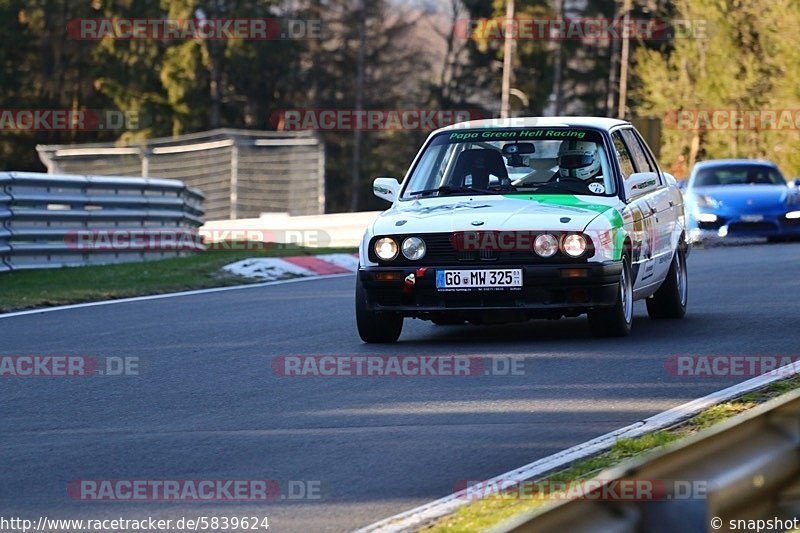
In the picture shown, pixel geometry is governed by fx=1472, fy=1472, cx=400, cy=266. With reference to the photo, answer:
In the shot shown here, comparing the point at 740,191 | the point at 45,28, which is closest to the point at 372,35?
the point at 45,28

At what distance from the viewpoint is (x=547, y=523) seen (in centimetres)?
332

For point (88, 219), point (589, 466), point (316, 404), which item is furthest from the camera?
point (88, 219)

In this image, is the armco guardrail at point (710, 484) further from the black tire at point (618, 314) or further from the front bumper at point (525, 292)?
the black tire at point (618, 314)

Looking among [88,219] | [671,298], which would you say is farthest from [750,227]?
[671,298]

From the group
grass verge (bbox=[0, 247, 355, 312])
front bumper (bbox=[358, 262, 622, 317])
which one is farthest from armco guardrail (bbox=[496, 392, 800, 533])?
grass verge (bbox=[0, 247, 355, 312])

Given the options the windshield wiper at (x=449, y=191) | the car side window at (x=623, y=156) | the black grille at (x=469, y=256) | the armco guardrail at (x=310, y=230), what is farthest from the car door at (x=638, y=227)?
the armco guardrail at (x=310, y=230)

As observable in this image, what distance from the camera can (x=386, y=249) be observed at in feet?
30.8

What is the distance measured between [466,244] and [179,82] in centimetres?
5248

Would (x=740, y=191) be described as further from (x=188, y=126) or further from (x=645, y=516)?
(x=188, y=126)

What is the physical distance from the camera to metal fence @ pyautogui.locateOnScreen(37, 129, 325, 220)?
106ft

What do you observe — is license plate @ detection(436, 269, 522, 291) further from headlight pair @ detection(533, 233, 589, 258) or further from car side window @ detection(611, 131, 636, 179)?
car side window @ detection(611, 131, 636, 179)

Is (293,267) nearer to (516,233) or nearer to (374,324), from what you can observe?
(374,324)

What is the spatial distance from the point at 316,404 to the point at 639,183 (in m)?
3.57

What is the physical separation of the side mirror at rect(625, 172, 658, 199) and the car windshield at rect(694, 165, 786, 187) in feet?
39.8
